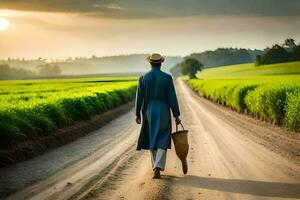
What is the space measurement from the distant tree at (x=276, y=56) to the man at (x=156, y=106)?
12650cm

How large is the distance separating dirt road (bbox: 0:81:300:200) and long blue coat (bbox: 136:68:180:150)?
0.70 meters

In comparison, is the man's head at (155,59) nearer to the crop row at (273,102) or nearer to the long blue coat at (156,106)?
the long blue coat at (156,106)

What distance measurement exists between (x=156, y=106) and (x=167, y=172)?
4.53 feet

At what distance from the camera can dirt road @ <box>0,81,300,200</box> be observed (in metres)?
8.75

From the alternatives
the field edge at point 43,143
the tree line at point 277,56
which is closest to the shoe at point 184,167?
the field edge at point 43,143

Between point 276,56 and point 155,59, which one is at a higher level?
point 276,56

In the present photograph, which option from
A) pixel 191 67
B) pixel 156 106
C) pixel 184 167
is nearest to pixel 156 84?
pixel 156 106

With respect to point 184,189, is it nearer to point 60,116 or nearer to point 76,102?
point 60,116

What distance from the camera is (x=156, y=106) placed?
10.9 metres

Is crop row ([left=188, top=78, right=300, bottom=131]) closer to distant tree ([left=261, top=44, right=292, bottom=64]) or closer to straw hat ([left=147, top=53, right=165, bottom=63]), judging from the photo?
straw hat ([left=147, top=53, right=165, bottom=63])

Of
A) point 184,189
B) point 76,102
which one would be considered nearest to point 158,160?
point 184,189

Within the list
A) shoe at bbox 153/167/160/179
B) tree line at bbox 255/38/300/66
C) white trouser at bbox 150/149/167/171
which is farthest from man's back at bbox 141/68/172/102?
tree line at bbox 255/38/300/66

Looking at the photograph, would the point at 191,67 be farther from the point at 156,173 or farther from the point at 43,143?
the point at 156,173

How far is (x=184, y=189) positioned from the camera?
9.02 meters
